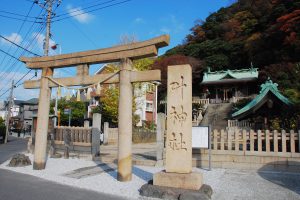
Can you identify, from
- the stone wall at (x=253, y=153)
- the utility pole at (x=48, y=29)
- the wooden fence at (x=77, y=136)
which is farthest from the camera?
the utility pole at (x=48, y=29)

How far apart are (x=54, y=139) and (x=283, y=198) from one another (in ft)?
42.3

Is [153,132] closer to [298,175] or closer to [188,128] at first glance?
[298,175]

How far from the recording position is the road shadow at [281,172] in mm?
8203

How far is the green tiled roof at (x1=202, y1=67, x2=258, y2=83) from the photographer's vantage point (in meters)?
39.4

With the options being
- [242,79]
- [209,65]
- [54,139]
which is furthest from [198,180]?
[209,65]

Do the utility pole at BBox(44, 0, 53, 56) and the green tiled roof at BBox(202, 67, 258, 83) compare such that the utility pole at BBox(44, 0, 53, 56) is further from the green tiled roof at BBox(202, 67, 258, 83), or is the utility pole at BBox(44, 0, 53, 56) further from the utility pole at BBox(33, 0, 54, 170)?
the green tiled roof at BBox(202, 67, 258, 83)

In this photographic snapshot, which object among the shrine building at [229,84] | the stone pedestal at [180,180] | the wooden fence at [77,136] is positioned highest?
the shrine building at [229,84]

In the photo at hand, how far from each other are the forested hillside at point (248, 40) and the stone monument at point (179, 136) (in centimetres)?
2221

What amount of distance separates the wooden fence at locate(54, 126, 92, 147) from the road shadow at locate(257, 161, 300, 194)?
8.31 meters

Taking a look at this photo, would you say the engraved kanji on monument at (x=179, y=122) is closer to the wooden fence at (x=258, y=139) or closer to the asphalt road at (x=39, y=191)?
the asphalt road at (x=39, y=191)

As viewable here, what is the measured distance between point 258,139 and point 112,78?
5.88 m

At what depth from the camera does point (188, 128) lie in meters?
6.82

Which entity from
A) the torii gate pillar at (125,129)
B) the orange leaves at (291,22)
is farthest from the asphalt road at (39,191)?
the orange leaves at (291,22)

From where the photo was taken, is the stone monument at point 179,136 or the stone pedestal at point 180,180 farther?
the stone monument at point 179,136
